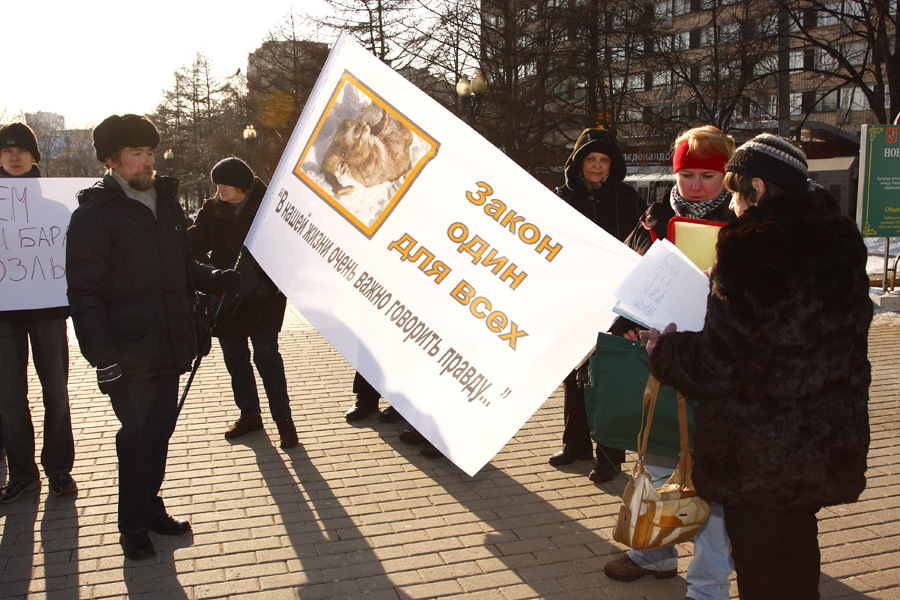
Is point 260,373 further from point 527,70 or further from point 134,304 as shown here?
point 527,70

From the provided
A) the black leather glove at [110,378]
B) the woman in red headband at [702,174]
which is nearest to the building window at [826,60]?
the woman in red headband at [702,174]

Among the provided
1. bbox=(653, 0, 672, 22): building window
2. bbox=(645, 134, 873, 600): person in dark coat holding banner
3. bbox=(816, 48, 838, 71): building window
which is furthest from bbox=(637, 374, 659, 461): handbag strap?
bbox=(653, 0, 672, 22): building window

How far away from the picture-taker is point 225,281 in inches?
161

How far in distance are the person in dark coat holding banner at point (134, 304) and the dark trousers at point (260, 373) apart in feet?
4.82

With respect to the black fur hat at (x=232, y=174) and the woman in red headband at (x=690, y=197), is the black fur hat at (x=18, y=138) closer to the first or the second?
the black fur hat at (x=232, y=174)

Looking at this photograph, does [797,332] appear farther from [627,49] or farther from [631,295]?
[627,49]

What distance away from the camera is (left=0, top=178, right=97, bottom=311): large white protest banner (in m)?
4.40

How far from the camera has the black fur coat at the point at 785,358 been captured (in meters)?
2.29

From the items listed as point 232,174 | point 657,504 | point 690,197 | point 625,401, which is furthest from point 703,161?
point 232,174

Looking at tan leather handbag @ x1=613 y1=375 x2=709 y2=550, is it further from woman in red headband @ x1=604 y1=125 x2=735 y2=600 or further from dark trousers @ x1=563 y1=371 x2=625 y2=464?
dark trousers @ x1=563 y1=371 x2=625 y2=464

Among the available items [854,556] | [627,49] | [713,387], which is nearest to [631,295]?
[713,387]

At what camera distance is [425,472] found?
15.5 feet

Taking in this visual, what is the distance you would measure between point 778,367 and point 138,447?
289cm

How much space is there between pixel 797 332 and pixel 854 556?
1.88m
